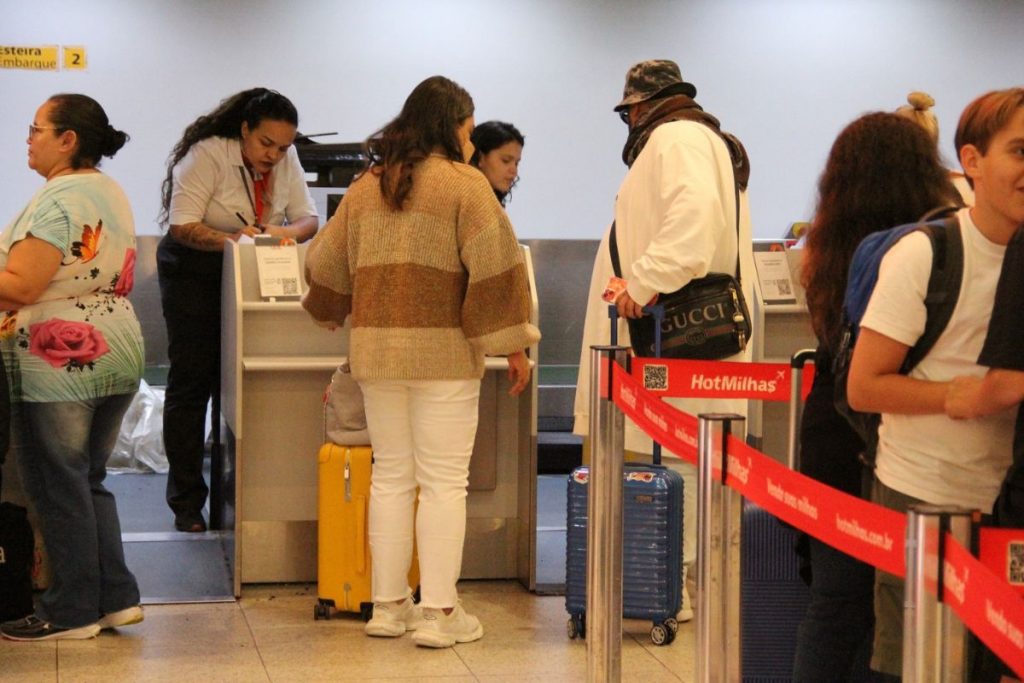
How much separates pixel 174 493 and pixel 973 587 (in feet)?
14.9

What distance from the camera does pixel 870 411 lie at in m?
2.39

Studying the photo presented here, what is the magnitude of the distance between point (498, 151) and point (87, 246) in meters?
2.02

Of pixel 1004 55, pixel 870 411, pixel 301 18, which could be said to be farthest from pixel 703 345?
pixel 1004 55

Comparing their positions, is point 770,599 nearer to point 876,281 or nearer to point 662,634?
point 662,634

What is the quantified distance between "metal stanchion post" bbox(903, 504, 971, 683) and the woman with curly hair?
3.21ft

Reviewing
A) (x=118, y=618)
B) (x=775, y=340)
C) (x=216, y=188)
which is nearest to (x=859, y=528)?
(x=118, y=618)

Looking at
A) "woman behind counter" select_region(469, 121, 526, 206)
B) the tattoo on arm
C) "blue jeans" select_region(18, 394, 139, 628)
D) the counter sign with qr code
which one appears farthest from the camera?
"woman behind counter" select_region(469, 121, 526, 206)

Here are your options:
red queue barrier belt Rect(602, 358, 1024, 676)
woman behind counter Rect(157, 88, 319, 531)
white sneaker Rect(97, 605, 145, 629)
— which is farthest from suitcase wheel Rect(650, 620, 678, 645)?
woman behind counter Rect(157, 88, 319, 531)

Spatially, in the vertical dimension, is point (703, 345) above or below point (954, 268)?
below

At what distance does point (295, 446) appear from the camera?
15.7 ft

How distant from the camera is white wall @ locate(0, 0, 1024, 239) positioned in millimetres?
8383

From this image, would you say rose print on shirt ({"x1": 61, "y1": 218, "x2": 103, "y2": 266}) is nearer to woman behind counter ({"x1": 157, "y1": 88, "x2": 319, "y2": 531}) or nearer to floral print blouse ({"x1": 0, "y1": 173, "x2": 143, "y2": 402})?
floral print blouse ({"x1": 0, "y1": 173, "x2": 143, "y2": 402})

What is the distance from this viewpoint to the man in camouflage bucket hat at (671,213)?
12.9 ft

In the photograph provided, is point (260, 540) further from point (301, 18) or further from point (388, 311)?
point (301, 18)
